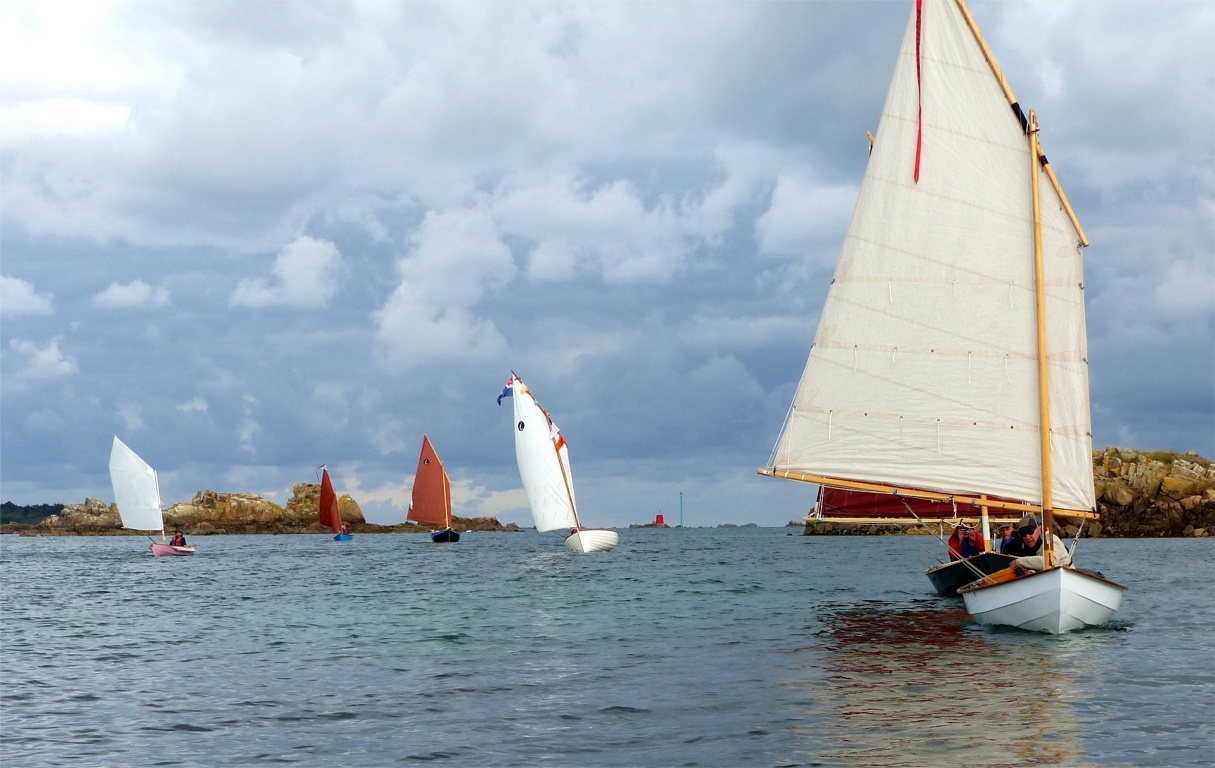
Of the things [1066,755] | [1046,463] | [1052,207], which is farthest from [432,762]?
[1052,207]

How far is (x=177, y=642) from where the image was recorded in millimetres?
29953

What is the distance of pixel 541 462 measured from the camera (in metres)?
74.4

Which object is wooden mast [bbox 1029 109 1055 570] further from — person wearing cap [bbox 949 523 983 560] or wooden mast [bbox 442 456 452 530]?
wooden mast [bbox 442 456 452 530]

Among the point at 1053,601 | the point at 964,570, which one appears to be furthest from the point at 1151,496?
the point at 1053,601

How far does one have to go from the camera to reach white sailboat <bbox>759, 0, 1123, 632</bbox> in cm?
3011

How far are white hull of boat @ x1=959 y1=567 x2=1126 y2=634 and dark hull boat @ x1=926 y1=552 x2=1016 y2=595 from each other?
241cm

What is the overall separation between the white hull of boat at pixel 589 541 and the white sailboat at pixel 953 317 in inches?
1925

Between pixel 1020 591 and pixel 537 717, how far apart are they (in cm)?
1463

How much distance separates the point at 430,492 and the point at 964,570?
91669mm

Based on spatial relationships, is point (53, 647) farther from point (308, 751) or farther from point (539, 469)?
point (539, 469)

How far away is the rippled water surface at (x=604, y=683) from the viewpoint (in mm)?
15023

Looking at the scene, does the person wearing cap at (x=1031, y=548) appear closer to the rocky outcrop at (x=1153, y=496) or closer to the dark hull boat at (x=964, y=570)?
the dark hull boat at (x=964, y=570)

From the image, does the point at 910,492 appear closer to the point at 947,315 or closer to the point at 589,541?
the point at 947,315

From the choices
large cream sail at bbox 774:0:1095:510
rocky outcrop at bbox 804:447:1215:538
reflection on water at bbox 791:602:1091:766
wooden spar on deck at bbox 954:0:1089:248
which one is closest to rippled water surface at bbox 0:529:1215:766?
reflection on water at bbox 791:602:1091:766
